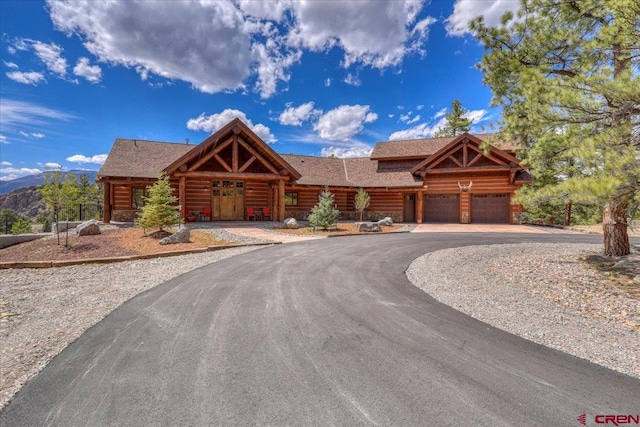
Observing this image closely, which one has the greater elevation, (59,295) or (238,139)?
(238,139)

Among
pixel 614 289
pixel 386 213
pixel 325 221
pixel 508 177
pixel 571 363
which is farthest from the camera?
pixel 386 213

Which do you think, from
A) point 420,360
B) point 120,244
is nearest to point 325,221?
point 120,244

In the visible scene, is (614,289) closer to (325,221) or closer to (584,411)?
(584,411)

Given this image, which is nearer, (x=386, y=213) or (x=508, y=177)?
(x=508, y=177)

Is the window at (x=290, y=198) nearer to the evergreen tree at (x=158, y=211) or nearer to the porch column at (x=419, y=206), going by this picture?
the porch column at (x=419, y=206)

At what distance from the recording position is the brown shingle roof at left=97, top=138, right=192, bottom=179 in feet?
56.6

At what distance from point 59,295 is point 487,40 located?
39.8 feet

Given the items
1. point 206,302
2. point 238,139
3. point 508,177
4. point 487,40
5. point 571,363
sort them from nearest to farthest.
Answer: point 571,363, point 206,302, point 487,40, point 238,139, point 508,177

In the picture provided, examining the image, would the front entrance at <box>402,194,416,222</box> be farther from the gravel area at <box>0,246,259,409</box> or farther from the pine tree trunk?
the gravel area at <box>0,246,259,409</box>

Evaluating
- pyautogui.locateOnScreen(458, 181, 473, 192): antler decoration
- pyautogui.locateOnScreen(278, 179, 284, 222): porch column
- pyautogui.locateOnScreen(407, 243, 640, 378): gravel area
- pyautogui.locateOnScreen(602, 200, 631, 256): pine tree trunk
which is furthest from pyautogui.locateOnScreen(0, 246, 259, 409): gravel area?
pyautogui.locateOnScreen(458, 181, 473, 192): antler decoration

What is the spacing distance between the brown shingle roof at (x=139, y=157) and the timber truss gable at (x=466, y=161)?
715 inches

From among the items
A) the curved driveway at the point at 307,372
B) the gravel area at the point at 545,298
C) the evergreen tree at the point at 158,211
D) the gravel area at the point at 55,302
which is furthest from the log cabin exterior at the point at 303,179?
the curved driveway at the point at 307,372

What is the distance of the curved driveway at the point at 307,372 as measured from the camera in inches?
91.5

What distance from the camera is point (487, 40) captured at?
26.4 feet
